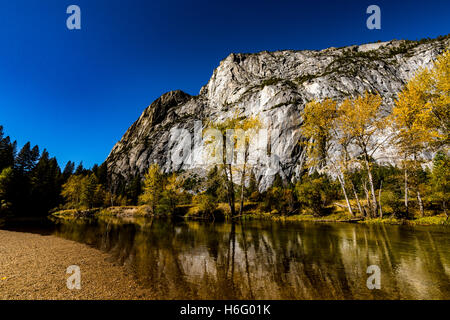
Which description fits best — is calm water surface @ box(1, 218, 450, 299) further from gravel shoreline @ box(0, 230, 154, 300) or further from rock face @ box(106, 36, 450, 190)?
rock face @ box(106, 36, 450, 190)

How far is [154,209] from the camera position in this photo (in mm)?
35750

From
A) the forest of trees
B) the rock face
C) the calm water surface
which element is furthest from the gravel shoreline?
the rock face

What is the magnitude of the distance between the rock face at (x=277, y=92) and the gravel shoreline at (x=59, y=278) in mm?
50786

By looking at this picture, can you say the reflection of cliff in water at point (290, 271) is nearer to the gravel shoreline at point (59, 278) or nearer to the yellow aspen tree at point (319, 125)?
the gravel shoreline at point (59, 278)

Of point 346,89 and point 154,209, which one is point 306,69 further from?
point 154,209

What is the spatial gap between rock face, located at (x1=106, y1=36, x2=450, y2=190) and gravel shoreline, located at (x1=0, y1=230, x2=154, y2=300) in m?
50.8

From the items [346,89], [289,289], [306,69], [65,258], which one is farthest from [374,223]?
[306,69]

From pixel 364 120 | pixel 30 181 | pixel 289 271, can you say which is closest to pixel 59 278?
pixel 289 271

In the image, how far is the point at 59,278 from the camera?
16.9 feet

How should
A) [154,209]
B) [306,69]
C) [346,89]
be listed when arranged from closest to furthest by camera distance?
[154,209], [346,89], [306,69]

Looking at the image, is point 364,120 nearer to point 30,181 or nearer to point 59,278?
point 59,278

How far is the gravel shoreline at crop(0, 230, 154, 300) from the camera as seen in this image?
419 centimetres

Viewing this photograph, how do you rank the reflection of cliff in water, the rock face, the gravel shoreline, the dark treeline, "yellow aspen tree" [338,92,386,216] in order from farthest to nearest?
the rock face
the dark treeline
"yellow aspen tree" [338,92,386,216]
the reflection of cliff in water
the gravel shoreline

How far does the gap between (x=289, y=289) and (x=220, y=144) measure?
23.5 metres
